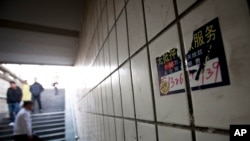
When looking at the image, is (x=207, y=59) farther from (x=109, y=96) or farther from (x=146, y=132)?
(x=109, y=96)

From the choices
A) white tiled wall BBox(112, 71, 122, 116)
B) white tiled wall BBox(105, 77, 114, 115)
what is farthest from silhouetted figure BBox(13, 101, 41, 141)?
white tiled wall BBox(112, 71, 122, 116)

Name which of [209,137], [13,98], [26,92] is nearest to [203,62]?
[209,137]

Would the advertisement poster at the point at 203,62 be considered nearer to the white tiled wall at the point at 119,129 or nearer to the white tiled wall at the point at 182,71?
the white tiled wall at the point at 182,71

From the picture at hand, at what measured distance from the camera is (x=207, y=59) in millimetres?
309

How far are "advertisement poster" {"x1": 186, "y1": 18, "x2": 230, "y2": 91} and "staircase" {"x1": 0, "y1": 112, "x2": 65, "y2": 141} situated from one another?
4.77 metres

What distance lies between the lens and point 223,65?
0.28m

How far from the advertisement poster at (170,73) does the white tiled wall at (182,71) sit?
13 millimetres

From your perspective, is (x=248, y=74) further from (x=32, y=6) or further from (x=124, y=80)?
(x=32, y=6)

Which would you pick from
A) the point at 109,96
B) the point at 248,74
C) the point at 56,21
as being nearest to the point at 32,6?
the point at 56,21

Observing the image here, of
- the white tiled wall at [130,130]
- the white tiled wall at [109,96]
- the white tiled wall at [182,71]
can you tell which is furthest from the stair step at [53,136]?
the white tiled wall at [130,130]

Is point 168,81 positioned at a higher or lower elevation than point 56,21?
lower

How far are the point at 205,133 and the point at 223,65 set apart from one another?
131 millimetres

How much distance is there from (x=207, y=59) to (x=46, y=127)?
5.53 metres

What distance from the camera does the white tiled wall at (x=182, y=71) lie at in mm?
258
